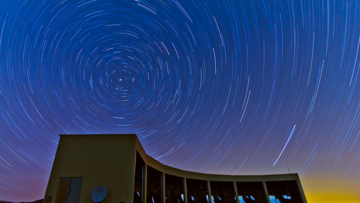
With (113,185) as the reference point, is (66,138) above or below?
above

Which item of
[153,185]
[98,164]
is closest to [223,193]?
[153,185]

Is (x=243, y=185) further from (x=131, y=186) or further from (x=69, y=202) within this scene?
(x=69, y=202)

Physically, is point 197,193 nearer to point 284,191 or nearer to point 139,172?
point 284,191

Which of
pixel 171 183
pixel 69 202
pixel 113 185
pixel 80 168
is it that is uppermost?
pixel 171 183

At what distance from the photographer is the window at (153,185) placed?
1899 centimetres

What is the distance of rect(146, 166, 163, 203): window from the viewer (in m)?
19.0

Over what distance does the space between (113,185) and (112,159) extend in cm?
140

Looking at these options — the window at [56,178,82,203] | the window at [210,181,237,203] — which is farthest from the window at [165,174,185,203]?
the window at [56,178,82,203]

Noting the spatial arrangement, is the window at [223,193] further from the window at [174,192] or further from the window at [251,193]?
the window at [174,192]

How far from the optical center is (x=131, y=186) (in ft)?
34.4

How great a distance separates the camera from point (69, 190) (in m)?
10.2

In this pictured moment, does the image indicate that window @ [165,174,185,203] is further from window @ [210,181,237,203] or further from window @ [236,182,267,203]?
window @ [236,182,267,203]

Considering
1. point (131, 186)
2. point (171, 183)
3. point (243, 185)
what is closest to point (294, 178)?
point (243, 185)

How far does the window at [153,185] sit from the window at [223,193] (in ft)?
25.9
